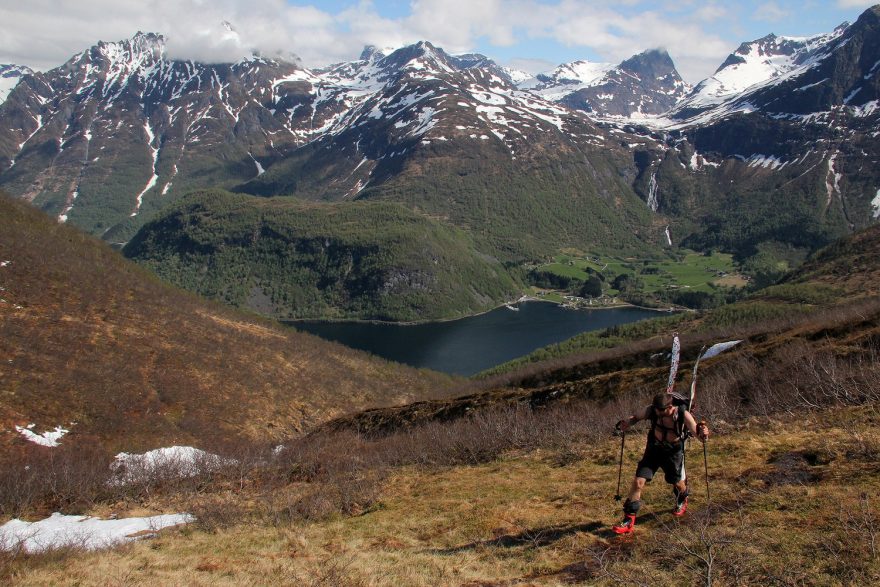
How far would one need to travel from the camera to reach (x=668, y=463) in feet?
45.8

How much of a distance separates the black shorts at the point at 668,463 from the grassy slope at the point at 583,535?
104cm

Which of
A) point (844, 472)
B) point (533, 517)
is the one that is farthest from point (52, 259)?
point (844, 472)

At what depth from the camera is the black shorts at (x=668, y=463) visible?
45.6 feet

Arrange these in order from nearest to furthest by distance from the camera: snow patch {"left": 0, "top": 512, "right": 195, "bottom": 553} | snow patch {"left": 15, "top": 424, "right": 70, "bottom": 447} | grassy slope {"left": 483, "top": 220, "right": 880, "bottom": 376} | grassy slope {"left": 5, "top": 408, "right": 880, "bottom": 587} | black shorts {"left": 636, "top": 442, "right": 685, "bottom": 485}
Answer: grassy slope {"left": 5, "top": 408, "right": 880, "bottom": 587}, black shorts {"left": 636, "top": 442, "right": 685, "bottom": 485}, snow patch {"left": 0, "top": 512, "right": 195, "bottom": 553}, snow patch {"left": 15, "top": 424, "right": 70, "bottom": 447}, grassy slope {"left": 483, "top": 220, "right": 880, "bottom": 376}

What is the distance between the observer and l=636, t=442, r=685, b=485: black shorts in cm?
1391

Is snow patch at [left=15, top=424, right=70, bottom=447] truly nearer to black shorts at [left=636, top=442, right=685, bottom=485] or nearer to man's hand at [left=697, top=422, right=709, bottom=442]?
black shorts at [left=636, top=442, right=685, bottom=485]

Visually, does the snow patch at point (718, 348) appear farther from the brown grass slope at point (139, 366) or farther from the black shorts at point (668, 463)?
the black shorts at point (668, 463)

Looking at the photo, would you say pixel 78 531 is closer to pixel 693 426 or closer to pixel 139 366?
pixel 693 426

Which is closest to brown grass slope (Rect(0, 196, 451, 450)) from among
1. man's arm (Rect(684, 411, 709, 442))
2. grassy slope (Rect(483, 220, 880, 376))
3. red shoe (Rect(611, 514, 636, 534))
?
Answer: red shoe (Rect(611, 514, 636, 534))

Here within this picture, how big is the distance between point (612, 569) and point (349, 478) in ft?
52.1

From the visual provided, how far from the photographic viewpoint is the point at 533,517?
16.2 meters

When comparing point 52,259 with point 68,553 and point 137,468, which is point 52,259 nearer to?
point 137,468

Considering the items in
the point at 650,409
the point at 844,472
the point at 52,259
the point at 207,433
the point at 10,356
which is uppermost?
the point at 52,259

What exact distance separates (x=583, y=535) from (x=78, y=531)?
1881 cm
